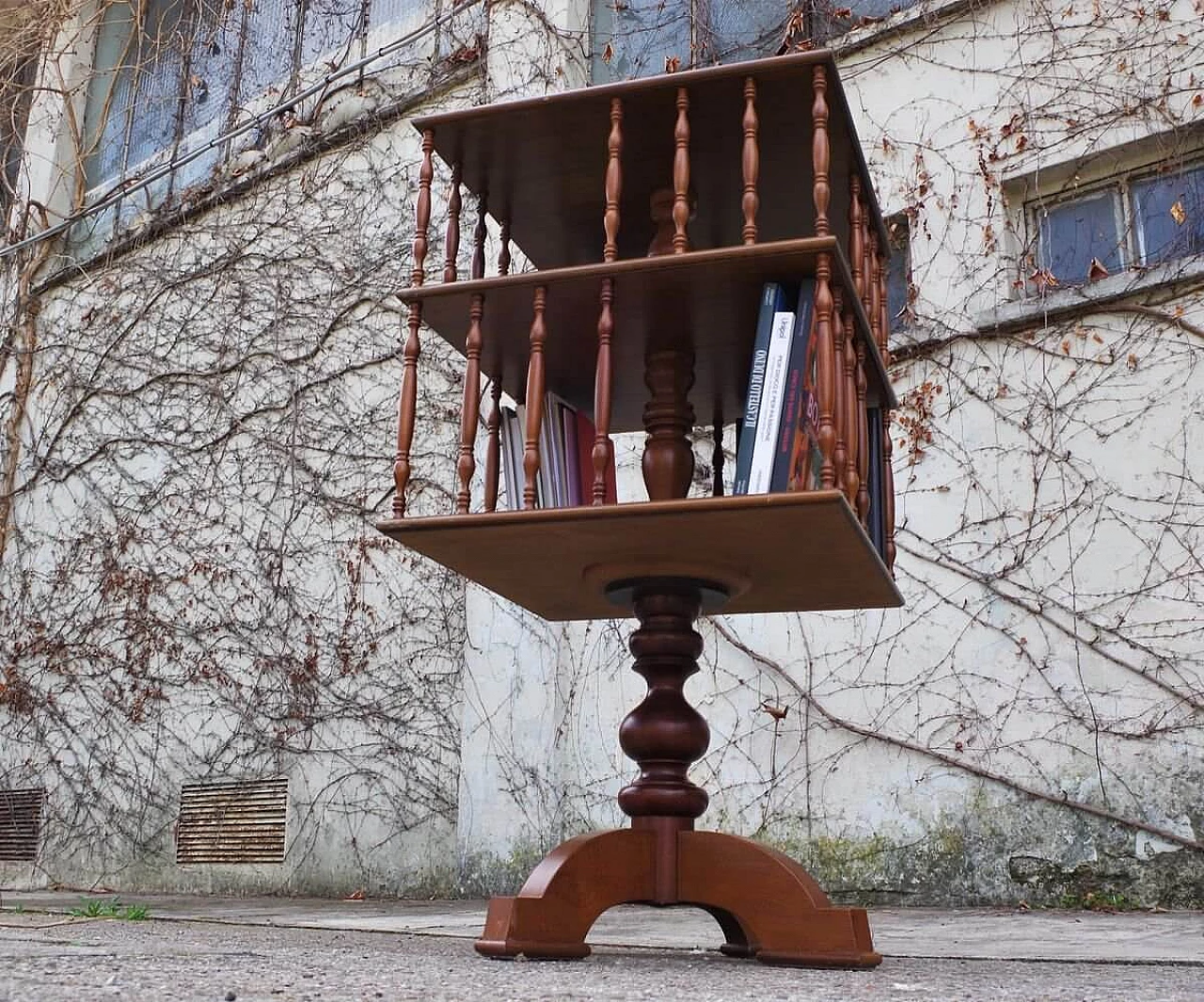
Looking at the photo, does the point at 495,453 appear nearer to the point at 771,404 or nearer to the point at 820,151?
the point at 771,404

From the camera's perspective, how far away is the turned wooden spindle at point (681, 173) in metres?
1.43

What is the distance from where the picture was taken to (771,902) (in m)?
1.46

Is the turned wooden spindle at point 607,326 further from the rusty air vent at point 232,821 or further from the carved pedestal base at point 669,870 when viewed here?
the rusty air vent at point 232,821

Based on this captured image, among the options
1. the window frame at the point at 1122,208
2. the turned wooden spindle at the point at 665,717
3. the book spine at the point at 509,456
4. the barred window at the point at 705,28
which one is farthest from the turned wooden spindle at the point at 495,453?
the barred window at the point at 705,28

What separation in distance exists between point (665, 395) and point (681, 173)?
299mm

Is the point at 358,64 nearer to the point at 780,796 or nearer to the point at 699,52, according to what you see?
the point at 699,52

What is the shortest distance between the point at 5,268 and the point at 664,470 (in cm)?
536

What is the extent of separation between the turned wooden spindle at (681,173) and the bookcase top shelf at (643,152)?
27 millimetres

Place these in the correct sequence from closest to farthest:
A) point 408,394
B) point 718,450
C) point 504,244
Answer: point 408,394
point 504,244
point 718,450

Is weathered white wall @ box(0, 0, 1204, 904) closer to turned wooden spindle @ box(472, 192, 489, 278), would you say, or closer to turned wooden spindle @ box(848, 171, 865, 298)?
turned wooden spindle @ box(848, 171, 865, 298)

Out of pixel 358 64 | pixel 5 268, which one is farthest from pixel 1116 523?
pixel 5 268

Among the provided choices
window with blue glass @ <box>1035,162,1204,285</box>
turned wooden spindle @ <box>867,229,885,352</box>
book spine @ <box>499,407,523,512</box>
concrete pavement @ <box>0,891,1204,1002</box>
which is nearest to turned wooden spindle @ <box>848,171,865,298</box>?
turned wooden spindle @ <box>867,229,885,352</box>

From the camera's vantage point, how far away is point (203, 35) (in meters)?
5.80

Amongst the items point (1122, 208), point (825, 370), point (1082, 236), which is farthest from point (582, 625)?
point (825, 370)
